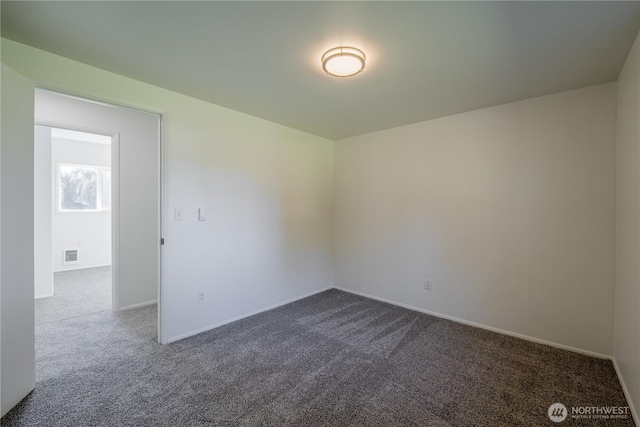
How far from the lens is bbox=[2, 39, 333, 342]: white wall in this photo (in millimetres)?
2301

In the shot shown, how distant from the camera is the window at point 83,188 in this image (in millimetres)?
5430

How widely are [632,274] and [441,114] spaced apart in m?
2.12

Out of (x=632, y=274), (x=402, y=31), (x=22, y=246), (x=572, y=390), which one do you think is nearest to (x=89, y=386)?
(x=22, y=246)

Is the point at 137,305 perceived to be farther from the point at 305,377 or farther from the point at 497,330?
the point at 497,330

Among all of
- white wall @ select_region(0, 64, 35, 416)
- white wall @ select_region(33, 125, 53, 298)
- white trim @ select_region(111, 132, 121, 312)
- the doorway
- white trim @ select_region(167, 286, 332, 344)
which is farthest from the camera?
the doorway

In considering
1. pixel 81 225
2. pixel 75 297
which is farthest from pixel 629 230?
pixel 81 225

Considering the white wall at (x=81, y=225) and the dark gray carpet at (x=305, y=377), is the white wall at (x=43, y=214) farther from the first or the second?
the white wall at (x=81, y=225)

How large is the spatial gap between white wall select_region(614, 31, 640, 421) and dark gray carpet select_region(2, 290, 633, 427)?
27cm

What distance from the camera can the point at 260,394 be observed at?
1872 mm

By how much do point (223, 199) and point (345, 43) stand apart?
198cm

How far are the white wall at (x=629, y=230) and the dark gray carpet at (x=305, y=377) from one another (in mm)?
269

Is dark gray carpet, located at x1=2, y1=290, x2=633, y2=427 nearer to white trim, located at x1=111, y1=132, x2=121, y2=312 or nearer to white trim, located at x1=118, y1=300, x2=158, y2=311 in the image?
white trim, located at x1=118, y1=300, x2=158, y2=311

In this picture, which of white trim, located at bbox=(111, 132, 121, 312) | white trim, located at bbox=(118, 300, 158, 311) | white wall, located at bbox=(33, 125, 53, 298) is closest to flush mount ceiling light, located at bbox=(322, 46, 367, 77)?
white trim, located at bbox=(111, 132, 121, 312)

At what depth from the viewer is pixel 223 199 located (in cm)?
297
